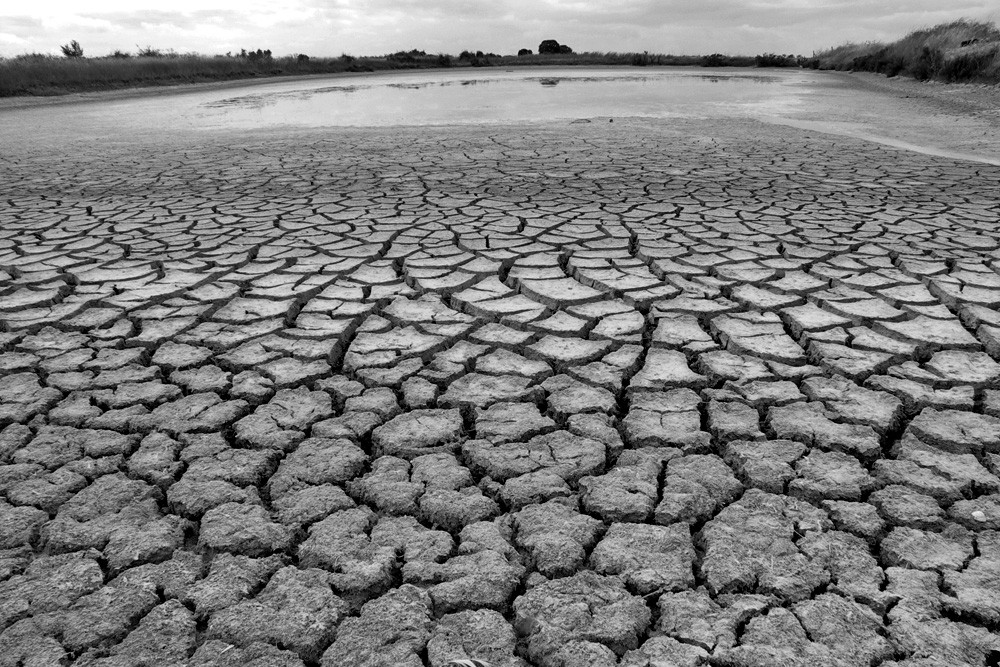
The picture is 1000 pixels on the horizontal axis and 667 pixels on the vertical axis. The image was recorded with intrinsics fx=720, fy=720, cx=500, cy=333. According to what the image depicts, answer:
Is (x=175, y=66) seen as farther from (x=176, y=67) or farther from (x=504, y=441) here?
(x=504, y=441)

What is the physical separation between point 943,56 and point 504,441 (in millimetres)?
19840

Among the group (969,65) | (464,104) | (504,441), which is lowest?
(504,441)

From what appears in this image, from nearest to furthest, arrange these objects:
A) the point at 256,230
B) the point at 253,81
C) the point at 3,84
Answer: the point at 256,230 → the point at 3,84 → the point at 253,81

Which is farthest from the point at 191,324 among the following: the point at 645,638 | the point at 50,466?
the point at 645,638

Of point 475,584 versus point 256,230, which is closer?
point 475,584

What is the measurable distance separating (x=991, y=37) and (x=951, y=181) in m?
18.8

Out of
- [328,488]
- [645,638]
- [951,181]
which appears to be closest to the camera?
[645,638]

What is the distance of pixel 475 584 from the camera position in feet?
4.34

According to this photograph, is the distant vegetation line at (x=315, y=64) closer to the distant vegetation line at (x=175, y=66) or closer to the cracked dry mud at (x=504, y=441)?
the distant vegetation line at (x=175, y=66)

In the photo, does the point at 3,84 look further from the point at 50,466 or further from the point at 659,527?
the point at 659,527

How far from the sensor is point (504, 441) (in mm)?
1797

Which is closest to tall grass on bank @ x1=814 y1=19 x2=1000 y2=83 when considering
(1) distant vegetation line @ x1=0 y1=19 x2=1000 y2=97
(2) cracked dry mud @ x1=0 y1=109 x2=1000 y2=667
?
(1) distant vegetation line @ x1=0 y1=19 x2=1000 y2=97

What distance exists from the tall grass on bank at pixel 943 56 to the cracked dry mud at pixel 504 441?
14.3 m

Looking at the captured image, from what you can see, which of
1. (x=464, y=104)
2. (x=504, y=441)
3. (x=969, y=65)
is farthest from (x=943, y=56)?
(x=504, y=441)
